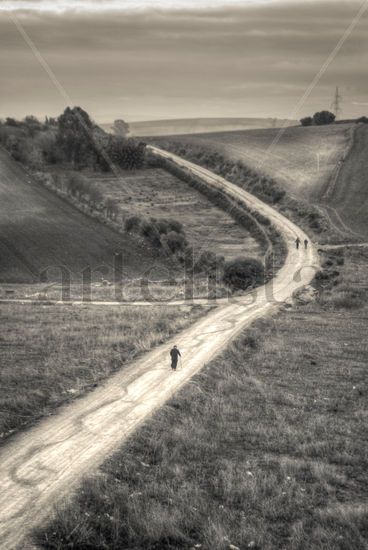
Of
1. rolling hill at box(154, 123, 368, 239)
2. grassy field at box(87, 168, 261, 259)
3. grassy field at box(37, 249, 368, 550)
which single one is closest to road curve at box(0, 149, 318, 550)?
grassy field at box(37, 249, 368, 550)

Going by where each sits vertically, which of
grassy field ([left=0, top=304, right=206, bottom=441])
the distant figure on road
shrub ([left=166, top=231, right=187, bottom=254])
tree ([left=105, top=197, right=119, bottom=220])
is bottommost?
grassy field ([left=0, top=304, right=206, bottom=441])

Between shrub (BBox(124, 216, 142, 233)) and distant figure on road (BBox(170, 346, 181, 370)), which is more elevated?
shrub (BBox(124, 216, 142, 233))

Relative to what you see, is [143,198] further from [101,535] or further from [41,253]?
[101,535]

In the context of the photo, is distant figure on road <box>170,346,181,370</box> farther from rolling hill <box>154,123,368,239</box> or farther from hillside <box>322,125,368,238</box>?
hillside <box>322,125,368,238</box>

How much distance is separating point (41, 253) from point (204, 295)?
57.7 ft

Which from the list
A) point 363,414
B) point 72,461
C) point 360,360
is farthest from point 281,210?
point 72,461

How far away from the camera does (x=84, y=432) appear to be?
19.8 m

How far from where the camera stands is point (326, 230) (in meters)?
69.1

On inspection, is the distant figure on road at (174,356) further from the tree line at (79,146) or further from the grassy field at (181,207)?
the tree line at (79,146)

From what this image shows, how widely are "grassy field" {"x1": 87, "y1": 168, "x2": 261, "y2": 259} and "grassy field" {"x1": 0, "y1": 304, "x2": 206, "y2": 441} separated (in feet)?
78.7

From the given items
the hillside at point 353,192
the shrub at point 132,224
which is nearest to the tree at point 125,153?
the hillside at point 353,192

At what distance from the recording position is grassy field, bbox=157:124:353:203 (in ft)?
303

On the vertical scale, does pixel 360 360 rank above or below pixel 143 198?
below

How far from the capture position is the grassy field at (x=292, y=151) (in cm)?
9225
